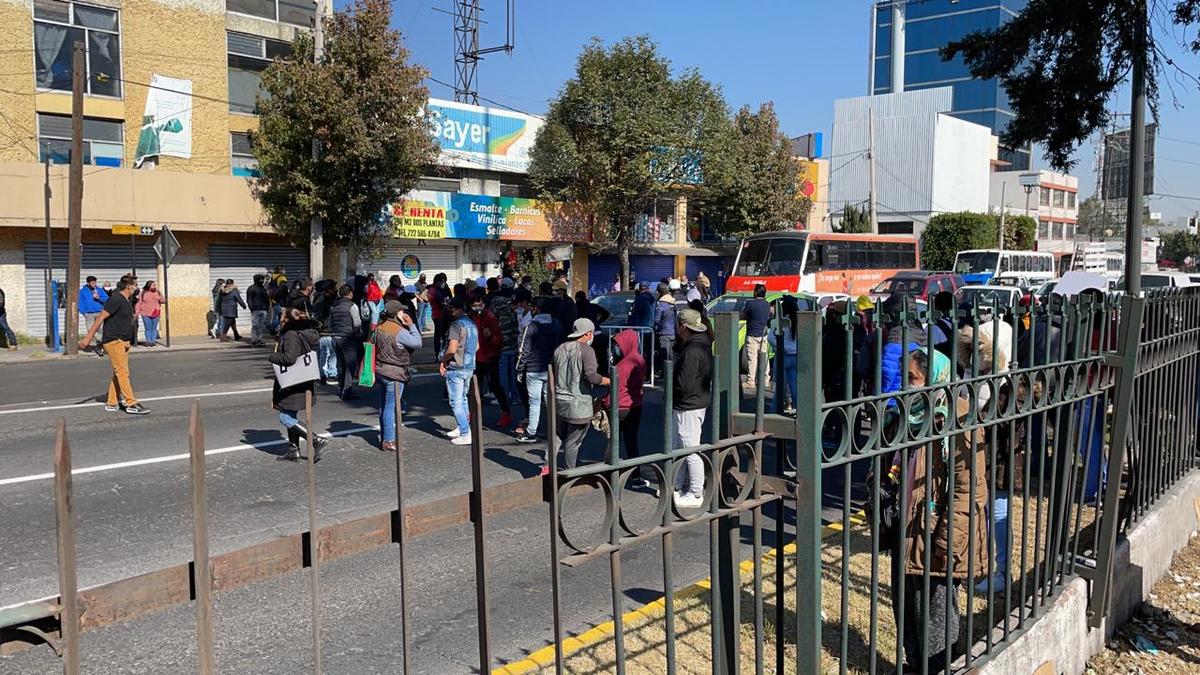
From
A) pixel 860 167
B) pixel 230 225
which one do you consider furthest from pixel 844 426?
pixel 860 167

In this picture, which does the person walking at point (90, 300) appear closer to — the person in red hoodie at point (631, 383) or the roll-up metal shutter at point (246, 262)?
the roll-up metal shutter at point (246, 262)

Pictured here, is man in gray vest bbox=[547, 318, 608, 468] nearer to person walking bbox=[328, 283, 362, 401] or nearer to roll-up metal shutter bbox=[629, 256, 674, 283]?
person walking bbox=[328, 283, 362, 401]

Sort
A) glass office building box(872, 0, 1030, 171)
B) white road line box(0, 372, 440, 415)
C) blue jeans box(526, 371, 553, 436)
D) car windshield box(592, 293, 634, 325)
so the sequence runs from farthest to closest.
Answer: glass office building box(872, 0, 1030, 171), car windshield box(592, 293, 634, 325), white road line box(0, 372, 440, 415), blue jeans box(526, 371, 553, 436)

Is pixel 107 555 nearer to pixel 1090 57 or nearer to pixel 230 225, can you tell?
pixel 1090 57

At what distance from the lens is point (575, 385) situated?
8164mm

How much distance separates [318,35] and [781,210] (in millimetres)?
22002

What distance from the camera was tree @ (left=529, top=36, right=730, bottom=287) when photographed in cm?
2883

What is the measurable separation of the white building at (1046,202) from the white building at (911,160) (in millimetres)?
1885

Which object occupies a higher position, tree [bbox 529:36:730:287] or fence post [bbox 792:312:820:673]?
tree [bbox 529:36:730:287]

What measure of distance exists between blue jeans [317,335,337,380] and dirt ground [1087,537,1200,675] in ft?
37.2

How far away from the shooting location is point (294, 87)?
21734mm

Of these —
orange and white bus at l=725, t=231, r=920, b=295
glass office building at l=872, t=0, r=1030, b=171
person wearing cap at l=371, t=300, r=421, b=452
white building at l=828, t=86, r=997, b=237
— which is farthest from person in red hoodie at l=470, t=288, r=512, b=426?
glass office building at l=872, t=0, r=1030, b=171

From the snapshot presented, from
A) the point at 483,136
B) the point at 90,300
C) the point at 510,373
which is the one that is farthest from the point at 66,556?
the point at 483,136

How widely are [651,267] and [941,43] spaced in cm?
9292
